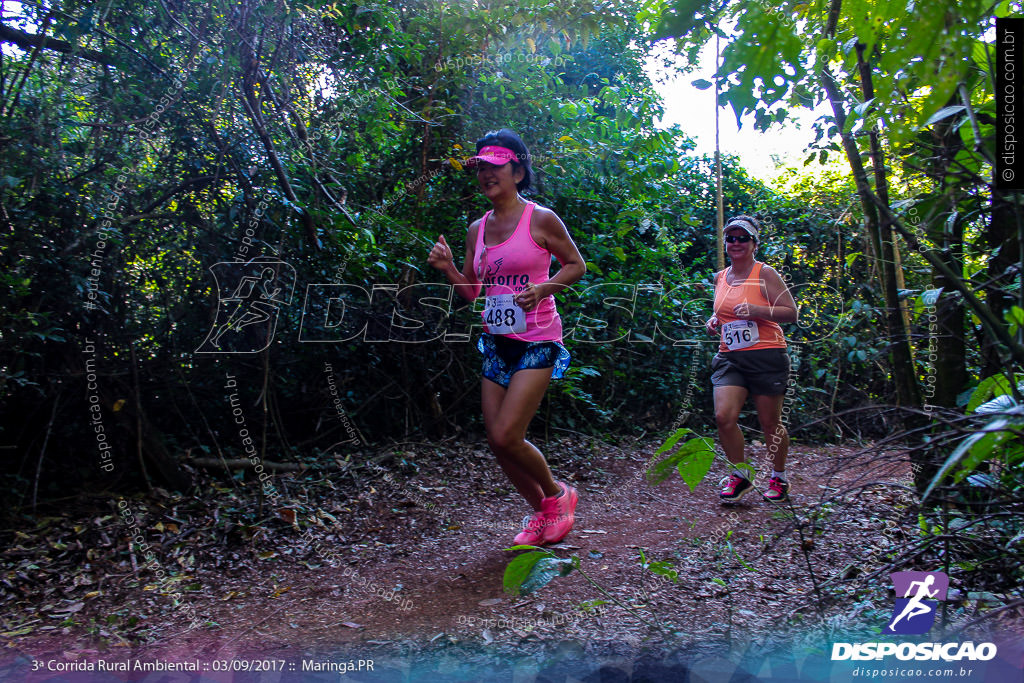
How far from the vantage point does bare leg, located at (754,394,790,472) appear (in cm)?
415

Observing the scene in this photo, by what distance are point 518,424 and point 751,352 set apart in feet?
5.74

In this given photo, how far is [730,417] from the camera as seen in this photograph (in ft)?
13.4

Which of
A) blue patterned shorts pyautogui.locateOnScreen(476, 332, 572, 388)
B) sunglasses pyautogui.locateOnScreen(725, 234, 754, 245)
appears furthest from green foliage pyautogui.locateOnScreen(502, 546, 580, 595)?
sunglasses pyautogui.locateOnScreen(725, 234, 754, 245)

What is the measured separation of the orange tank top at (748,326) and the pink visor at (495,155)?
1.72 meters

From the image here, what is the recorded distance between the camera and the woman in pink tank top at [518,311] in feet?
10.5

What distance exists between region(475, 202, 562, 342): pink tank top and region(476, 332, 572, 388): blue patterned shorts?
4cm

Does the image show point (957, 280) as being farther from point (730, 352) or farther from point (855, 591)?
point (730, 352)

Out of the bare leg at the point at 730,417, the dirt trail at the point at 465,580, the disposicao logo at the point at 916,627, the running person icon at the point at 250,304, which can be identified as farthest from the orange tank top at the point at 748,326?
the running person icon at the point at 250,304

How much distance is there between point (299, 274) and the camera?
15.2 ft

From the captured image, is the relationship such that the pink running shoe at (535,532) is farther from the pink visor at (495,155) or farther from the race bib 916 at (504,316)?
the pink visor at (495,155)

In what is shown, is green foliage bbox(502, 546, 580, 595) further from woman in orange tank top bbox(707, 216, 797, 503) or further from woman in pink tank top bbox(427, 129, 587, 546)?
woman in orange tank top bbox(707, 216, 797, 503)

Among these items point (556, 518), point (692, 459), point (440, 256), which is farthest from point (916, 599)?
point (440, 256)

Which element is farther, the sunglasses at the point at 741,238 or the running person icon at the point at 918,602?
the sunglasses at the point at 741,238

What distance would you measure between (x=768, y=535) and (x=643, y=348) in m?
3.88
